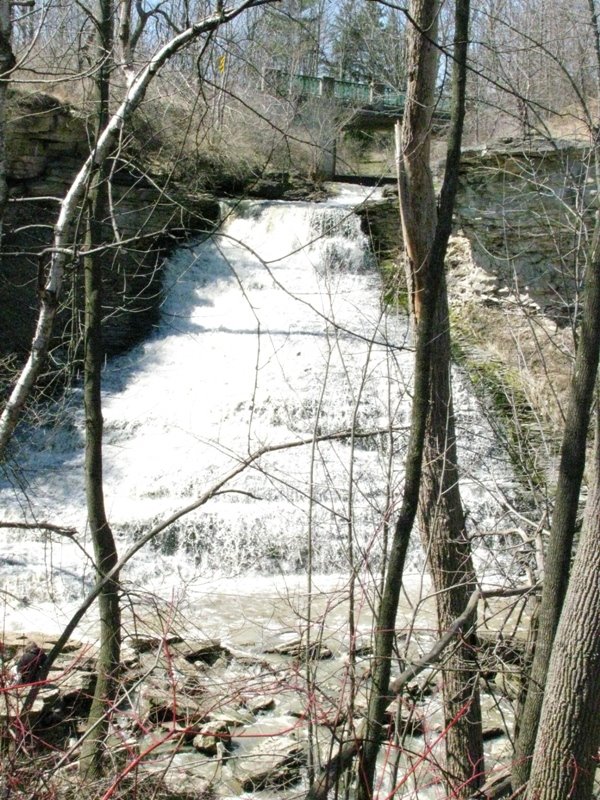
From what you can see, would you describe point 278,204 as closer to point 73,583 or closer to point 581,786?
point 73,583

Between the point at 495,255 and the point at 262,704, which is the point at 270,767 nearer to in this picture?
the point at 262,704

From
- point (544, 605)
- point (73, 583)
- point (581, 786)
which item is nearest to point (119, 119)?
point (544, 605)

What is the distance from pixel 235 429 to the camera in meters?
11.3

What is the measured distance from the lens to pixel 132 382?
1279 centimetres

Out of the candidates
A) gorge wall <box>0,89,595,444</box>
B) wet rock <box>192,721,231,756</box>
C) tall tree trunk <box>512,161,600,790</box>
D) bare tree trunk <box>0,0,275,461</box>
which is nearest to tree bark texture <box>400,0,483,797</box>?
tall tree trunk <box>512,161,600,790</box>

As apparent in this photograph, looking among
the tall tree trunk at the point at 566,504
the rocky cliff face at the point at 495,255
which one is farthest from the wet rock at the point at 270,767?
the rocky cliff face at the point at 495,255

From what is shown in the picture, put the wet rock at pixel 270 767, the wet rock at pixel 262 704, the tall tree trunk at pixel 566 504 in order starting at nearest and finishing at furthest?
1. the tall tree trunk at pixel 566 504
2. the wet rock at pixel 270 767
3. the wet rock at pixel 262 704

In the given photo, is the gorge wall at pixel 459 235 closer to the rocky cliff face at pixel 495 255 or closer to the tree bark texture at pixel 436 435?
the rocky cliff face at pixel 495 255

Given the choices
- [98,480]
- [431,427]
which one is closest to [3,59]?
[98,480]

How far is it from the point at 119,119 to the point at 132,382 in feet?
30.5

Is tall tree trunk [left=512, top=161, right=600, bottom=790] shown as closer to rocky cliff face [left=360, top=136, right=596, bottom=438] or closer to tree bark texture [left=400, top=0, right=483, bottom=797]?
tree bark texture [left=400, top=0, right=483, bottom=797]

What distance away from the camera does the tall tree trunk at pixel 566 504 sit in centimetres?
379

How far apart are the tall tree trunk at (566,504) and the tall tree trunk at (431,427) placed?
0.26m

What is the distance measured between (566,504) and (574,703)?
78 cm
